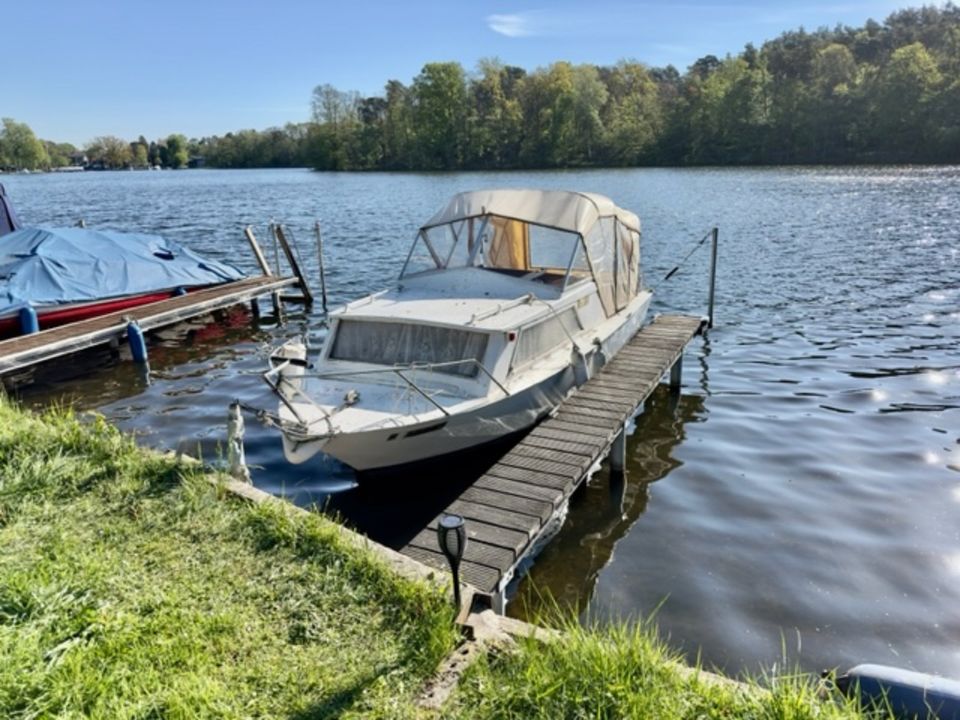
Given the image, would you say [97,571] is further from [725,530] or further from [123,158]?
[123,158]

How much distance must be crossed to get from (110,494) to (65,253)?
13356 millimetres

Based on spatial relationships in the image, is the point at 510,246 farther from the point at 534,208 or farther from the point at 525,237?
the point at 534,208

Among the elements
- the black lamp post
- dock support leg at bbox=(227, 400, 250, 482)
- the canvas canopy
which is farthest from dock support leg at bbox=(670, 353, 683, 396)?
the black lamp post

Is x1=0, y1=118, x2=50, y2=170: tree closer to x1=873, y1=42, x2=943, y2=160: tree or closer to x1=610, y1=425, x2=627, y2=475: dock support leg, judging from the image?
x1=873, y1=42, x2=943, y2=160: tree

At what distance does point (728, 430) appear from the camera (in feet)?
38.6

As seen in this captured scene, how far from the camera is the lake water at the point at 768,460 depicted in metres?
7.16

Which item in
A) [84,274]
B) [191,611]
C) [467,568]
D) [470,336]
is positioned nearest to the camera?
[191,611]

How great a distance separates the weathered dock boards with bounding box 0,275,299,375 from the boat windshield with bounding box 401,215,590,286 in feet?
24.7

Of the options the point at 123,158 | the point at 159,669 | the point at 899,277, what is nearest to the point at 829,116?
the point at 899,277

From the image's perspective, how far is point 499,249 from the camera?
40.7ft

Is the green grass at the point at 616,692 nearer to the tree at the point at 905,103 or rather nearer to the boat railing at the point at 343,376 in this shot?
the boat railing at the point at 343,376

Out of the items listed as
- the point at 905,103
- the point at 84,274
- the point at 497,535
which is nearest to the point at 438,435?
the point at 497,535

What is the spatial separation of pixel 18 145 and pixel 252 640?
578 feet

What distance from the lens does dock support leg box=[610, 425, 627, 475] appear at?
9.80 m
